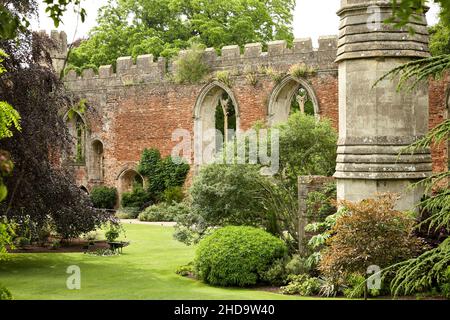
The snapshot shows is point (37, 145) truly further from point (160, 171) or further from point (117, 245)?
point (160, 171)

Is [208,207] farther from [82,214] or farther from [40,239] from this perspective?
[40,239]

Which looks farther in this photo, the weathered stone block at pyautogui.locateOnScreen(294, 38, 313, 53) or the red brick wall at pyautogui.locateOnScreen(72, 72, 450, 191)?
the red brick wall at pyautogui.locateOnScreen(72, 72, 450, 191)

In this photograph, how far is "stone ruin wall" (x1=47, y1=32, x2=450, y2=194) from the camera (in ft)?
69.6

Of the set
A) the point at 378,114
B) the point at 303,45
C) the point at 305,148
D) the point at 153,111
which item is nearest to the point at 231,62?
the point at 303,45

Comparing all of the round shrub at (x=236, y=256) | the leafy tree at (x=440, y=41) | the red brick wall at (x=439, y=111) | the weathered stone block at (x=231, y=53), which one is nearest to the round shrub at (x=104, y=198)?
the weathered stone block at (x=231, y=53)

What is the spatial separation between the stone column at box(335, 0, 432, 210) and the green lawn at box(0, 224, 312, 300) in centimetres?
244

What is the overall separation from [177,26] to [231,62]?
1099 centimetres

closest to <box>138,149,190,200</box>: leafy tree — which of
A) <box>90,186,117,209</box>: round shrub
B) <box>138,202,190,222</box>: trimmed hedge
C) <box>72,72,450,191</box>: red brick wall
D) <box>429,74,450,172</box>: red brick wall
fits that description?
<box>72,72,450,191</box>: red brick wall

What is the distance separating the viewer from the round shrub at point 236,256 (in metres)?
11.0

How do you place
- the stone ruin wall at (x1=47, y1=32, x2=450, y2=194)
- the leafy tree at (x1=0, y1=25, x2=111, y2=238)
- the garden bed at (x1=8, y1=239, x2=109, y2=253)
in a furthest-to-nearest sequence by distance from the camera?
the stone ruin wall at (x1=47, y1=32, x2=450, y2=194) < the garden bed at (x1=8, y1=239, x2=109, y2=253) < the leafy tree at (x1=0, y1=25, x2=111, y2=238)

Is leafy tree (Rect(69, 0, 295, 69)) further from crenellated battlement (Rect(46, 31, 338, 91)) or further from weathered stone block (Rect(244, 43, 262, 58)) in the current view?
weathered stone block (Rect(244, 43, 262, 58))

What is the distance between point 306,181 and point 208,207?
2.03 meters

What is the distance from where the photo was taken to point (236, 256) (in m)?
11.0
